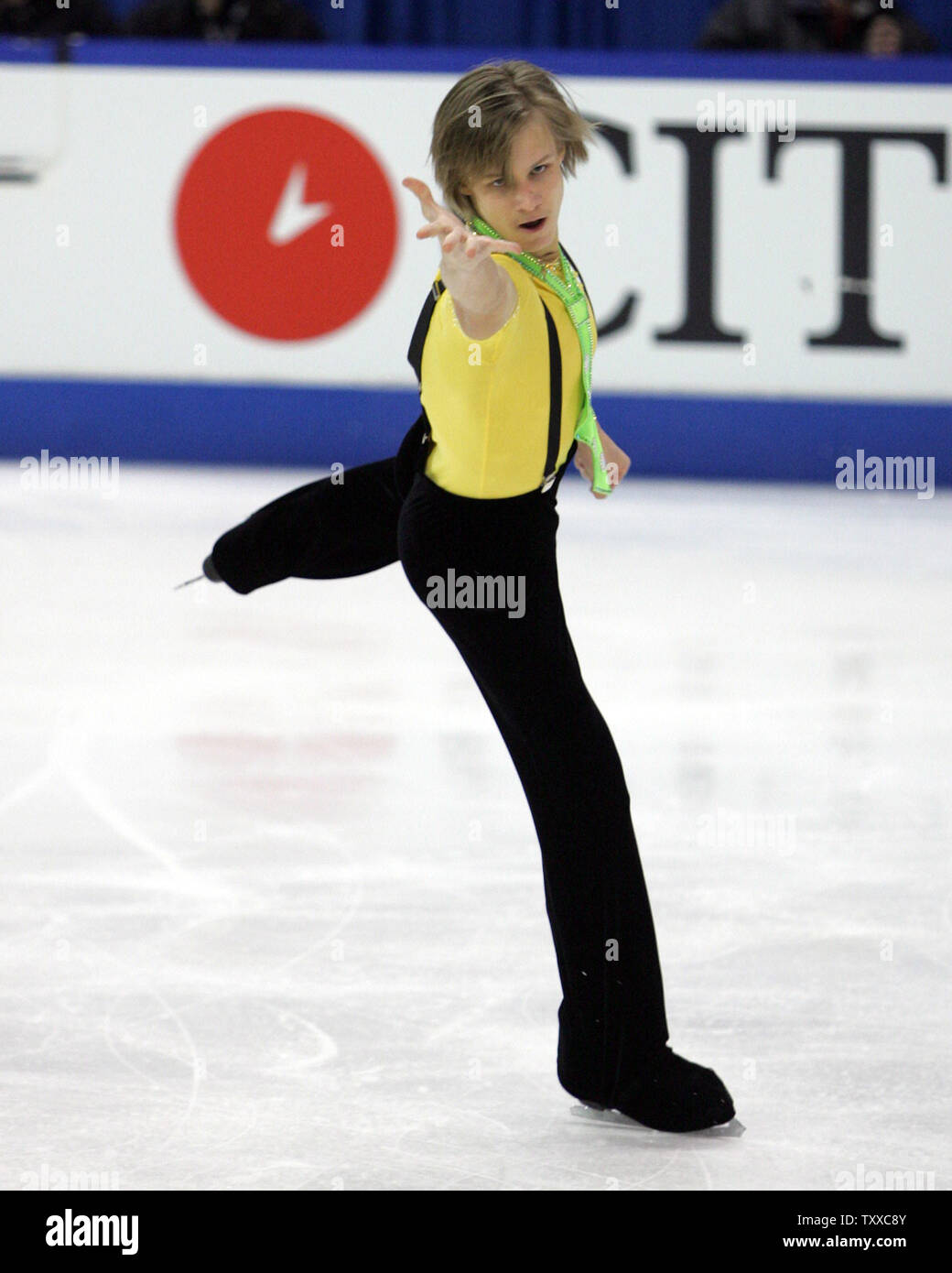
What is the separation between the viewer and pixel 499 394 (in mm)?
2400

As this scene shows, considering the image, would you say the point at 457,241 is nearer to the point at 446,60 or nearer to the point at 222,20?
the point at 446,60

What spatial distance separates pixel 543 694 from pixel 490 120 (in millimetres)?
679

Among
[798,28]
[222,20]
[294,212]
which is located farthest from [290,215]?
[798,28]

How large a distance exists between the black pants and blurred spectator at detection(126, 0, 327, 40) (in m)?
7.02

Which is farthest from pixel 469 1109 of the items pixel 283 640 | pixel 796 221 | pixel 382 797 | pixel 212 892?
pixel 796 221

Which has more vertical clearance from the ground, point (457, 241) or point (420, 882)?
point (457, 241)

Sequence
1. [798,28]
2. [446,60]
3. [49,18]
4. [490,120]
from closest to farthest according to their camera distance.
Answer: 1. [490,120]
2. [446,60]
3. [798,28]
4. [49,18]

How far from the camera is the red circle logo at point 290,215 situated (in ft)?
28.7

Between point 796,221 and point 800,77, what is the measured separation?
0.62m

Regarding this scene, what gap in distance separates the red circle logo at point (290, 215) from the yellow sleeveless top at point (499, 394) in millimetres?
6417

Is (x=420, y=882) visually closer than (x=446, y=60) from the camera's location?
Yes

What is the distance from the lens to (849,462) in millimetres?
8914

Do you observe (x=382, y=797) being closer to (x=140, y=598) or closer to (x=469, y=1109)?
(x=469, y=1109)

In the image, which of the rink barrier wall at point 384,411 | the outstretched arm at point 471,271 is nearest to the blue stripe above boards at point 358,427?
the rink barrier wall at point 384,411
